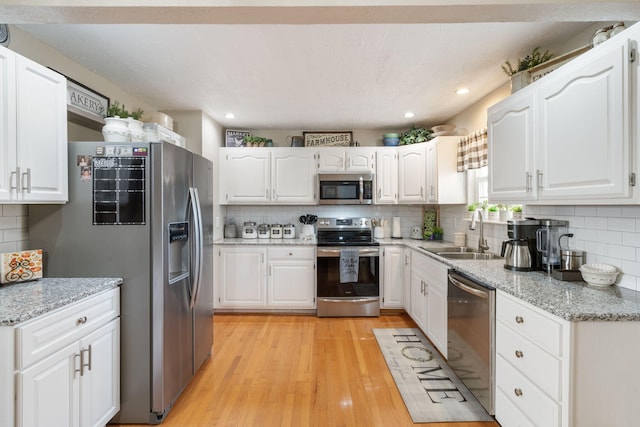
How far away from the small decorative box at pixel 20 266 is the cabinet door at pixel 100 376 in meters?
0.52

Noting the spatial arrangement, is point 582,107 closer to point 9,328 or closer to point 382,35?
point 382,35

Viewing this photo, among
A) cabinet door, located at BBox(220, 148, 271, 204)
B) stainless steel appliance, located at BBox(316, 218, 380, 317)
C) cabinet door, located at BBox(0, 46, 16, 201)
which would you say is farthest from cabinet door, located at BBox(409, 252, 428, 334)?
cabinet door, located at BBox(0, 46, 16, 201)

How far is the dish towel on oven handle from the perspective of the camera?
359 cm

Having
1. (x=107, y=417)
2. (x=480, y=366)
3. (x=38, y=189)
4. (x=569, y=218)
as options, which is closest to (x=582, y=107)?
(x=569, y=218)

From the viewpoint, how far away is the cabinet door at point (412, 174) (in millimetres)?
3721

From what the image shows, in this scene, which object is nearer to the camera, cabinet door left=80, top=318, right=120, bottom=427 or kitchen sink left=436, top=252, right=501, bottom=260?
cabinet door left=80, top=318, right=120, bottom=427

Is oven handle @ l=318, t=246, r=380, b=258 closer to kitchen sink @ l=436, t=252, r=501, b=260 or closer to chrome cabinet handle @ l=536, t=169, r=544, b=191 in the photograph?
kitchen sink @ l=436, t=252, r=501, b=260

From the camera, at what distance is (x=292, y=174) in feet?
13.0

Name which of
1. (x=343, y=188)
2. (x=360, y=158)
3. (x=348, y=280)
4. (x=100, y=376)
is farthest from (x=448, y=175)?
(x=100, y=376)

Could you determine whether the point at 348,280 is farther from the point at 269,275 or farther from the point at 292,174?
the point at 292,174

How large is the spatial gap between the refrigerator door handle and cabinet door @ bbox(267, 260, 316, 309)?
1.50m

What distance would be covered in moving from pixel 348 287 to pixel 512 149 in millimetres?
2280

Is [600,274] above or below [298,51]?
below

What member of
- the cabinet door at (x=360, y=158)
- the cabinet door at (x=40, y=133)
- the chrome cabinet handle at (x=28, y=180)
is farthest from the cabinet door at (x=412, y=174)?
the chrome cabinet handle at (x=28, y=180)
